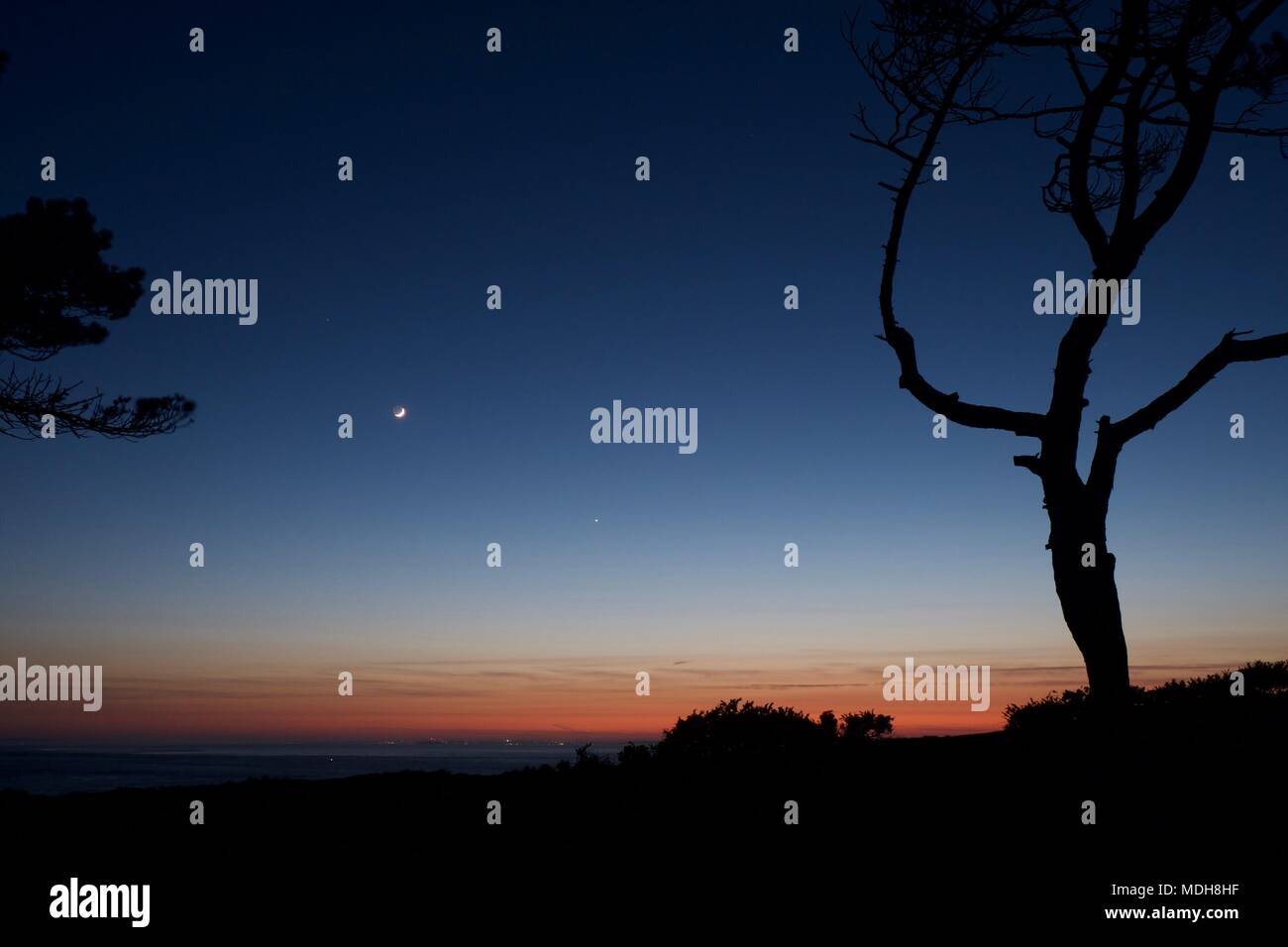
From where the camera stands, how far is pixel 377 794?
1102cm

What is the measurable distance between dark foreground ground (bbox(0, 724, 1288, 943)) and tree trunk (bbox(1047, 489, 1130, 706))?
68 centimetres

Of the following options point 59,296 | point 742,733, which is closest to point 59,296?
point 59,296

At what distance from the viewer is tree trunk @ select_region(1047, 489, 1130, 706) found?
33.0 ft

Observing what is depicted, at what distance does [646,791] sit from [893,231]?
6.73 metres

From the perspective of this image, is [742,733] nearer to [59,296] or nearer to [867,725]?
[867,725]

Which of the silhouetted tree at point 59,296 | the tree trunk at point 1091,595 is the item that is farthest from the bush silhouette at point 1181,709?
the silhouetted tree at point 59,296

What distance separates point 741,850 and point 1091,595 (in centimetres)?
492

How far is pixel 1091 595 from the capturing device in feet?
33.4

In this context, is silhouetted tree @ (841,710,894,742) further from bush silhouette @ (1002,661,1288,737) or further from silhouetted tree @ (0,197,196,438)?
silhouetted tree @ (0,197,196,438)

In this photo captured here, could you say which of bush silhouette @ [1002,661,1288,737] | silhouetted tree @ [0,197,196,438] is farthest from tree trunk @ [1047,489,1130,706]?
silhouetted tree @ [0,197,196,438]

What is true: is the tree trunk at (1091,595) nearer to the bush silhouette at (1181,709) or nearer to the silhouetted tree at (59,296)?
the bush silhouette at (1181,709)

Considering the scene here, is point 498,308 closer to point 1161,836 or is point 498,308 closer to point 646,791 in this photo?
point 646,791

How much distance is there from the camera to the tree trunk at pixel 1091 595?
10055 millimetres

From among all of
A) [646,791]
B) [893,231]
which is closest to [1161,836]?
[646,791]
